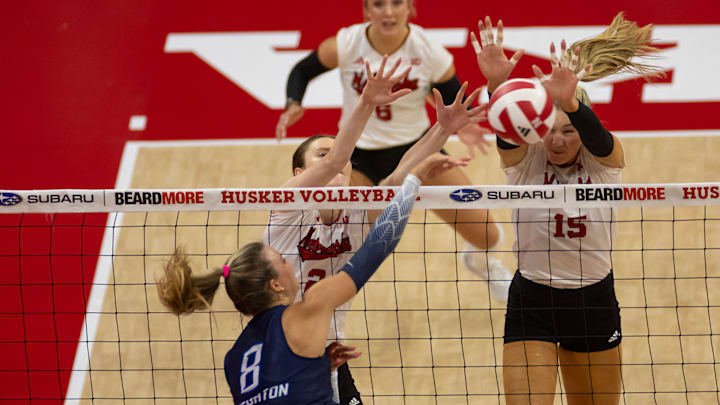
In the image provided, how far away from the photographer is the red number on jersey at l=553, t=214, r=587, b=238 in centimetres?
491

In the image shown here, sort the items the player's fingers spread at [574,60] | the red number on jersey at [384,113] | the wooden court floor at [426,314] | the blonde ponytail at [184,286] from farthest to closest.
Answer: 1. the red number on jersey at [384,113]
2. the wooden court floor at [426,314]
3. the player's fingers spread at [574,60]
4. the blonde ponytail at [184,286]

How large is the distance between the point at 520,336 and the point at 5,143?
636cm

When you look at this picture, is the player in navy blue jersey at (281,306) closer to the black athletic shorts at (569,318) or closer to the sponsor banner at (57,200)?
the sponsor banner at (57,200)

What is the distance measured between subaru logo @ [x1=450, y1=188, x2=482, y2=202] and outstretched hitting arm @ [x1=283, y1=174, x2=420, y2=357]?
89 cm

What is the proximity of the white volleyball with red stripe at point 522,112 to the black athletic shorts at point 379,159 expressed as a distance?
8.96 feet

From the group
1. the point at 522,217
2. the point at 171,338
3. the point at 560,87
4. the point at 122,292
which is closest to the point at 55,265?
the point at 122,292

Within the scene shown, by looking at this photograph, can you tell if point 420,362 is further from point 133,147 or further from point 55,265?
point 133,147

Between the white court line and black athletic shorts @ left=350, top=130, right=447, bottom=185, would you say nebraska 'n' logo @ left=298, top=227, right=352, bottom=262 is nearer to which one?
the white court line

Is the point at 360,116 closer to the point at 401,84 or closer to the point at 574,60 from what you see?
the point at 574,60

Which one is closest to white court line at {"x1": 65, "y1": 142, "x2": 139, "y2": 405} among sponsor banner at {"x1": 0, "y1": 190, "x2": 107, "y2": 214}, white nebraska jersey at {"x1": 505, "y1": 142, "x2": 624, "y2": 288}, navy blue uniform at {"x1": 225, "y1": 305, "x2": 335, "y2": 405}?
sponsor banner at {"x1": 0, "y1": 190, "x2": 107, "y2": 214}

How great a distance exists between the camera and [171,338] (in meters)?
7.16

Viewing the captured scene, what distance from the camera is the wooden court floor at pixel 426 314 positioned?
6613mm

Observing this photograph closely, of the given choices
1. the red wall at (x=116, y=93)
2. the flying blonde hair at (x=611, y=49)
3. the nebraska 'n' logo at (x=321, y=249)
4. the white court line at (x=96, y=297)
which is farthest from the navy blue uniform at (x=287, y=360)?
the red wall at (x=116, y=93)

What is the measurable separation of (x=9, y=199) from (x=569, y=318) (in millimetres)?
3019
